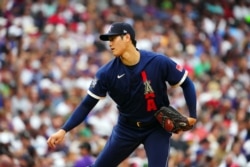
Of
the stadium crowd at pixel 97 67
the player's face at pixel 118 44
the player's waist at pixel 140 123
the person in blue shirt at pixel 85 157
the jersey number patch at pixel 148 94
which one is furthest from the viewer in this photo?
the stadium crowd at pixel 97 67

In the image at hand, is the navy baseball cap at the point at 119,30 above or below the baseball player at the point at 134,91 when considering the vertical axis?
above

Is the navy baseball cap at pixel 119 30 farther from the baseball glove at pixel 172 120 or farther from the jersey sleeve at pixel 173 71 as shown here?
the baseball glove at pixel 172 120

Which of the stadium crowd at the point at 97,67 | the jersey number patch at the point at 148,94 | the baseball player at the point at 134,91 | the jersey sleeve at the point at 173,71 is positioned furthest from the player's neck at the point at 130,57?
the stadium crowd at the point at 97,67

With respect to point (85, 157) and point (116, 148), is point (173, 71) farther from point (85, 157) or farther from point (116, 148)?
point (85, 157)

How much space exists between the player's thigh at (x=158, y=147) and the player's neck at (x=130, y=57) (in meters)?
0.76

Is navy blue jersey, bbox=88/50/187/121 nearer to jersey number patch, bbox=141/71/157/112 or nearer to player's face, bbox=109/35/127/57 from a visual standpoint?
jersey number patch, bbox=141/71/157/112

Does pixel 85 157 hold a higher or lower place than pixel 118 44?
lower

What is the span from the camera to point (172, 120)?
307 inches

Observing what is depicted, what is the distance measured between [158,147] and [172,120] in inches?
14.5

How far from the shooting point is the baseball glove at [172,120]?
7816 mm

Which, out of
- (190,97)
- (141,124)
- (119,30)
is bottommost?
(141,124)

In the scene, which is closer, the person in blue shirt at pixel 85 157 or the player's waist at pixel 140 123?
the player's waist at pixel 140 123

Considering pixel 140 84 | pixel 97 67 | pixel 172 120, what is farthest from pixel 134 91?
pixel 97 67

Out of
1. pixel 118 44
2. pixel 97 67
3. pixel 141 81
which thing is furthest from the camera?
pixel 97 67
